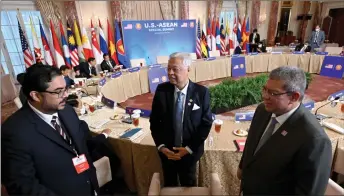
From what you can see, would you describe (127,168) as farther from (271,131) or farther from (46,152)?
(271,131)

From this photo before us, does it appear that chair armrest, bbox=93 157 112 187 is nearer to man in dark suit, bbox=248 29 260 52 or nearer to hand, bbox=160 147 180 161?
hand, bbox=160 147 180 161

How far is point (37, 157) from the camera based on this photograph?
113 centimetres

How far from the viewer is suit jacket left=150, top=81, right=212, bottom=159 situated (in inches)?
69.6

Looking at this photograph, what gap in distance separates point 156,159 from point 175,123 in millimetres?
593

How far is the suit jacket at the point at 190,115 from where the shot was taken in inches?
69.6

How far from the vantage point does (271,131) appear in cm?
131

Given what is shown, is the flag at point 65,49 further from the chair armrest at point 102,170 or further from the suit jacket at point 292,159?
the suit jacket at point 292,159

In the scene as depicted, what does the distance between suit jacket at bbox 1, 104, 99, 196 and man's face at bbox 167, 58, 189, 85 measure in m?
0.81

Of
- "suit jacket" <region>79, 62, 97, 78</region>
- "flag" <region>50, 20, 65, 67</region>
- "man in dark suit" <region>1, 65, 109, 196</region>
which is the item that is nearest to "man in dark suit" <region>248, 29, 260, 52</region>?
"suit jacket" <region>79, 62, 97, 78</region>

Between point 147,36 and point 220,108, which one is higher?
point 147,36

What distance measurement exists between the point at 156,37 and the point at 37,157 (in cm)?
675

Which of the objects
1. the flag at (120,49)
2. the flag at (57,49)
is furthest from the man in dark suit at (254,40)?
the flag at (57,49)

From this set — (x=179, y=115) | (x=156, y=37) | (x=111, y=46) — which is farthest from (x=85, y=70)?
(x=179, y=115)

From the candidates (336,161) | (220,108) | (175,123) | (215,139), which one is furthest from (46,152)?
(220,108)
